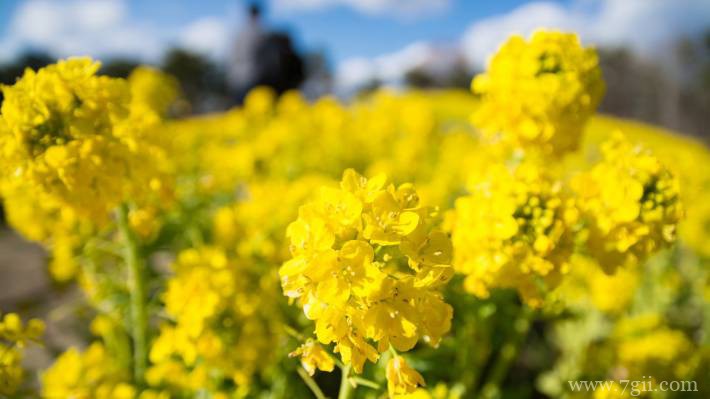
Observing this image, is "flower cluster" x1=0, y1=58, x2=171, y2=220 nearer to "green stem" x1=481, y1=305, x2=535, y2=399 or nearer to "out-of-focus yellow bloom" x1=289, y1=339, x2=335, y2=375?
"out-of-focus yellow bloom" x1=289, y1=339, x2=335, y2=375

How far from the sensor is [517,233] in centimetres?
175

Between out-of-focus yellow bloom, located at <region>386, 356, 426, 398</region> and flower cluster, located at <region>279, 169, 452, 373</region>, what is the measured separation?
0.11 m

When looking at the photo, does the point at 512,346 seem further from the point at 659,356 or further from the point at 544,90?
the point at 544,90

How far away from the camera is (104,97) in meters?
1.75

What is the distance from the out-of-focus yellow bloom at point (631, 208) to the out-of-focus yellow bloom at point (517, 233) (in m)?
0.12

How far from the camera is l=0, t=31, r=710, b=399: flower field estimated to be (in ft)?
4.17

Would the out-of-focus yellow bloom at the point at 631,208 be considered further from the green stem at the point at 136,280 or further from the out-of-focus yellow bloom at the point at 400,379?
the green stem at the point at 136,280

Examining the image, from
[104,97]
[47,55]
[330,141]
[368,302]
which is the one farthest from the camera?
[47,55]

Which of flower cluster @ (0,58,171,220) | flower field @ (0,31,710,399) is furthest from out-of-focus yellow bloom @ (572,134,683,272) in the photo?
flower cluster @ (0,58,171,220)

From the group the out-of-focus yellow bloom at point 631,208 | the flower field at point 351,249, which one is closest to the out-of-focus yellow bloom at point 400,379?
the flower field at point 351,249

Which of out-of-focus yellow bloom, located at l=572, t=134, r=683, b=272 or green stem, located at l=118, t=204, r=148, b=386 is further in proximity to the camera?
green stem, located at l=118, t=204, r=148, b=386

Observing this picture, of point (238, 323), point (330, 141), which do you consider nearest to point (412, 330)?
point (238, 323)

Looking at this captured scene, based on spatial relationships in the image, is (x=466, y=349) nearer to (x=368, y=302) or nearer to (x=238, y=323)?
(x=238, y=323)

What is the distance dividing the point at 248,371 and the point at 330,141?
4.15 meters
